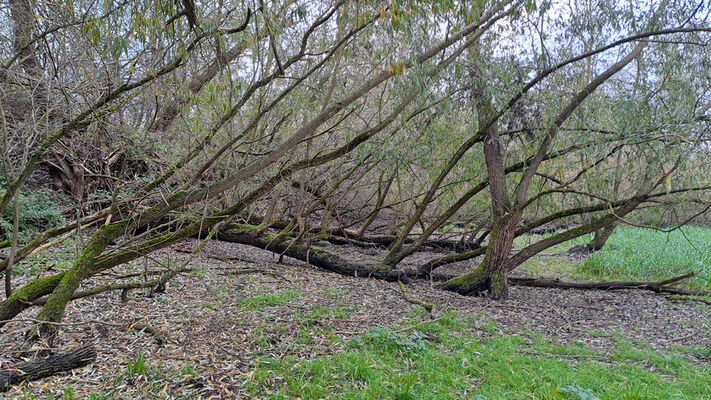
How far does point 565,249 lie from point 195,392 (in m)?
13.1

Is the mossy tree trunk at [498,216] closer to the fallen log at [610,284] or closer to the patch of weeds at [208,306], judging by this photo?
the fallen log at [610,284]

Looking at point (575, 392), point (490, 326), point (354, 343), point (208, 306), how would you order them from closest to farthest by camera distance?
point (575, 392) → point (354, 343) → point (208, 306) → point (490, 326)

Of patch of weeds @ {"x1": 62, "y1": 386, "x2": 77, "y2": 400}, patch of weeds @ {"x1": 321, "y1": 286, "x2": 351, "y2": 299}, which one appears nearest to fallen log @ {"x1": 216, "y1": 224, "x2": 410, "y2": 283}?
patch of weeds @ {"x1": 321, "y1": 286, "x2": 351, "y2": 299}

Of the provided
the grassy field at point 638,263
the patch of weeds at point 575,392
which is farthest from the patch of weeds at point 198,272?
the grassy field at point 638,263

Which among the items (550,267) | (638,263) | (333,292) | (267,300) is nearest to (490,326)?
(333,292)

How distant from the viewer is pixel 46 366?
299 centimetres

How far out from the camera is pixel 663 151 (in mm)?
5281

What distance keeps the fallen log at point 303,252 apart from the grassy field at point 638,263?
3.90m

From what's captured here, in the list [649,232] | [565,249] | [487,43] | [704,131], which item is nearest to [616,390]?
[704,131]

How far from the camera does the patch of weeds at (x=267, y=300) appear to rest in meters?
5.05

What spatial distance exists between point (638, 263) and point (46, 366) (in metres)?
10.8

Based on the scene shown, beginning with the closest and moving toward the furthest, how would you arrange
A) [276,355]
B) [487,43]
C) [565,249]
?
[276,355], [487,43], [565,249]

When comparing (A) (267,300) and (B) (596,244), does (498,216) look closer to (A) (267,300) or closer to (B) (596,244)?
(A) (267,300)

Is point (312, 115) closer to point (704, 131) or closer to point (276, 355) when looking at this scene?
point (276, 355)
